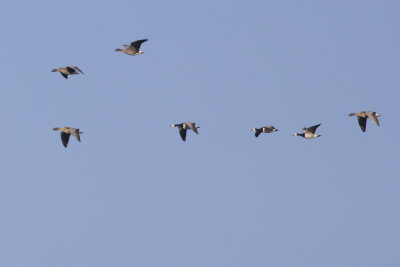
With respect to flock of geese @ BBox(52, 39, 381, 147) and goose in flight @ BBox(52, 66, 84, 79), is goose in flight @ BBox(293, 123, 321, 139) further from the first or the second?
goose in flight @ BBox(52, 66, 84, 79)

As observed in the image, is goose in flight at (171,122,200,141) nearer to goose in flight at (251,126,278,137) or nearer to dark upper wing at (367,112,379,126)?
goose in flight at (251,126,278,137)

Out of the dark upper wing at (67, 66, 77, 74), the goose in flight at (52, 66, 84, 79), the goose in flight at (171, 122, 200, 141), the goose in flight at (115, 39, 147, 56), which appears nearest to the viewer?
the goose in flight at (52, 66, 84, 79)

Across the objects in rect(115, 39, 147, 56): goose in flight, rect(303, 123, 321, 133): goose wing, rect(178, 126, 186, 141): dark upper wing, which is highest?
rect(115, 39, 147, 56): goose in flight

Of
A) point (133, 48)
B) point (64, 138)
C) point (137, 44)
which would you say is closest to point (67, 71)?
point (64, 138)

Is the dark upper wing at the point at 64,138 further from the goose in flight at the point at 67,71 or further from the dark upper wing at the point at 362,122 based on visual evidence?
the dark upper wing at the point at 362,122

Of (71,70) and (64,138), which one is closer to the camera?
(71,70)

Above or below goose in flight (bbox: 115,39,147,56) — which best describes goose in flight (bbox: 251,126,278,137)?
below

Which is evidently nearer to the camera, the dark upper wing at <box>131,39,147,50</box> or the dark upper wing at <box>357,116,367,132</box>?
the dark upper wing at <box>131,39,147,50</box>

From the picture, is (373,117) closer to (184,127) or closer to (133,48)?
(184,127)

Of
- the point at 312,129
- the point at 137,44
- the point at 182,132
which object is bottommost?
the point at 312,129

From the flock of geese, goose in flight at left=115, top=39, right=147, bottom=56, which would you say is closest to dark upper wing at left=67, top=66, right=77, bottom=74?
the flock of geese

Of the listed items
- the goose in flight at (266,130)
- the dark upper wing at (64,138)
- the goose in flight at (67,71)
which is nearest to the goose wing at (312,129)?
the goose in flight at (266,130)

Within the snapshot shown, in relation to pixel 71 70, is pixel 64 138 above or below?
below

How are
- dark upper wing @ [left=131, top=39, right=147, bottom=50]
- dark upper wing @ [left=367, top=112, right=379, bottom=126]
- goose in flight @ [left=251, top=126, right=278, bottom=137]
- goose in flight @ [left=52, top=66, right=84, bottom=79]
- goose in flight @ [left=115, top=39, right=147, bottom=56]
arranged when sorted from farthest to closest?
goose in flight @ [left=251, top=126, right=278, bottom=137]
goose in flight @ [left=115, top=39, right=147, bottom=56]
dark upper wing @ [left=131, top=39, right=147, bottom=50]
goose in flight @ [left=52, top=66, right=84, bottom=79]
dark upper wing @ [left=367, top=112, right=379, bottom=126]
